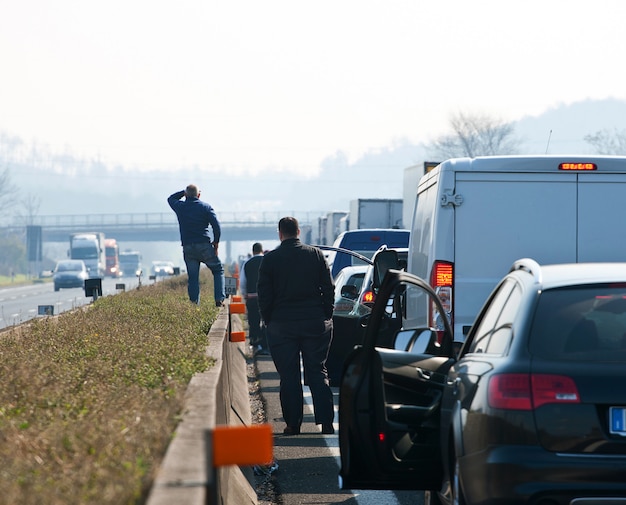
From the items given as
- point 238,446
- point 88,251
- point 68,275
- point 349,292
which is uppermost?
point 238,446

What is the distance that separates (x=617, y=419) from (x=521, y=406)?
1.36ft

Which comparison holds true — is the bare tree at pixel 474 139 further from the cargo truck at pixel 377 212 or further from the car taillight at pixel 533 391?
the car taillight at pixel 533 391

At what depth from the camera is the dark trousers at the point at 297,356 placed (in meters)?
11.3

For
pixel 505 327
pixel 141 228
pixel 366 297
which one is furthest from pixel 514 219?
pixel 141 228

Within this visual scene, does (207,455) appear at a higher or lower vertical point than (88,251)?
higher

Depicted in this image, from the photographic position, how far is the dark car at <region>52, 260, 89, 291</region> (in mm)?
76562

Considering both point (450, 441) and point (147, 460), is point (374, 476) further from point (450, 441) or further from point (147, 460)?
point (147, 460)

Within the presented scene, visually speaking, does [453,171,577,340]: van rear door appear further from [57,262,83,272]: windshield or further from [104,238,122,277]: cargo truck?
[104,238,122,277]: cargo truck

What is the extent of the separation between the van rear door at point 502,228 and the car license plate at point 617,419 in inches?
169

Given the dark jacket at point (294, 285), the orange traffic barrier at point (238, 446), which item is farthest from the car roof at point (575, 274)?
the dark jacket at point (294, 285)

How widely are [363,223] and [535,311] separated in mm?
32061

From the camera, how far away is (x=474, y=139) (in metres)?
113

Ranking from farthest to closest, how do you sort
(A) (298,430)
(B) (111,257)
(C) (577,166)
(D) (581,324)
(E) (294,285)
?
(B) (111,257) → (A) (298,430) → (E) (294,285) → (C) (577,166) → (D) (581,324)

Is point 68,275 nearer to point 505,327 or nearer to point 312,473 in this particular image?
point 312,473
